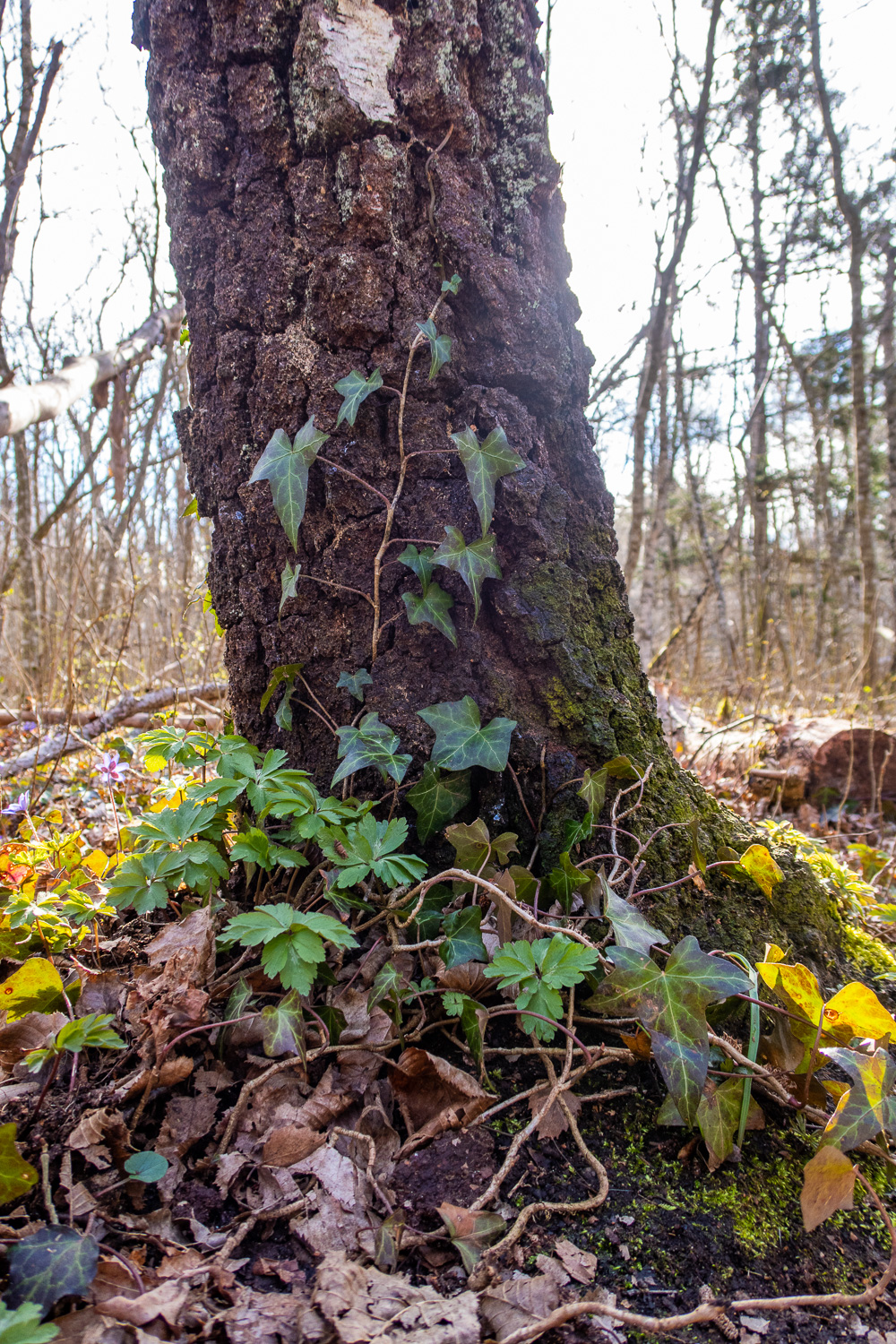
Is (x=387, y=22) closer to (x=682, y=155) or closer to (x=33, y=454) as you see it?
(x=682, y=155)

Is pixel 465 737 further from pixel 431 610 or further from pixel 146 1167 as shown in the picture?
pixel 146 1167

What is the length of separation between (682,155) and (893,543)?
578 cm

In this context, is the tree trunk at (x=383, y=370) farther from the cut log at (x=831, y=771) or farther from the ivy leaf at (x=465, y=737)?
the cut log at (x=831, y=771)

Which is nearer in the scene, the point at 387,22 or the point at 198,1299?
the point at 198,1299

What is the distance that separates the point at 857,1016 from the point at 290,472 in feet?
4.74

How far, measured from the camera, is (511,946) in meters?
1.15

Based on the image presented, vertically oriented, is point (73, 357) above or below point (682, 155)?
below

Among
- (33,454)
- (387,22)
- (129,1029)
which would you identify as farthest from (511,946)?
(33,454)

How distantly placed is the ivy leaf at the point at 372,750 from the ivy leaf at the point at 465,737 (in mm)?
77

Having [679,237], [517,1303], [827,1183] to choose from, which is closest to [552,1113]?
[517,1303]

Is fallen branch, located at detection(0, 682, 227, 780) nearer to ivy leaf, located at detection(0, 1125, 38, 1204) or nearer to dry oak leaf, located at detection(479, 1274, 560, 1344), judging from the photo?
ivy leaf, located at detection(0, 1125, 38, 1204)

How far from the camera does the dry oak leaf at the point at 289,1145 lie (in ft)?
3.47

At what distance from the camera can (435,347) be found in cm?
144

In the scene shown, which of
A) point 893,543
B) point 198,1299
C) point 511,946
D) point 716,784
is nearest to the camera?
point 198,1299
